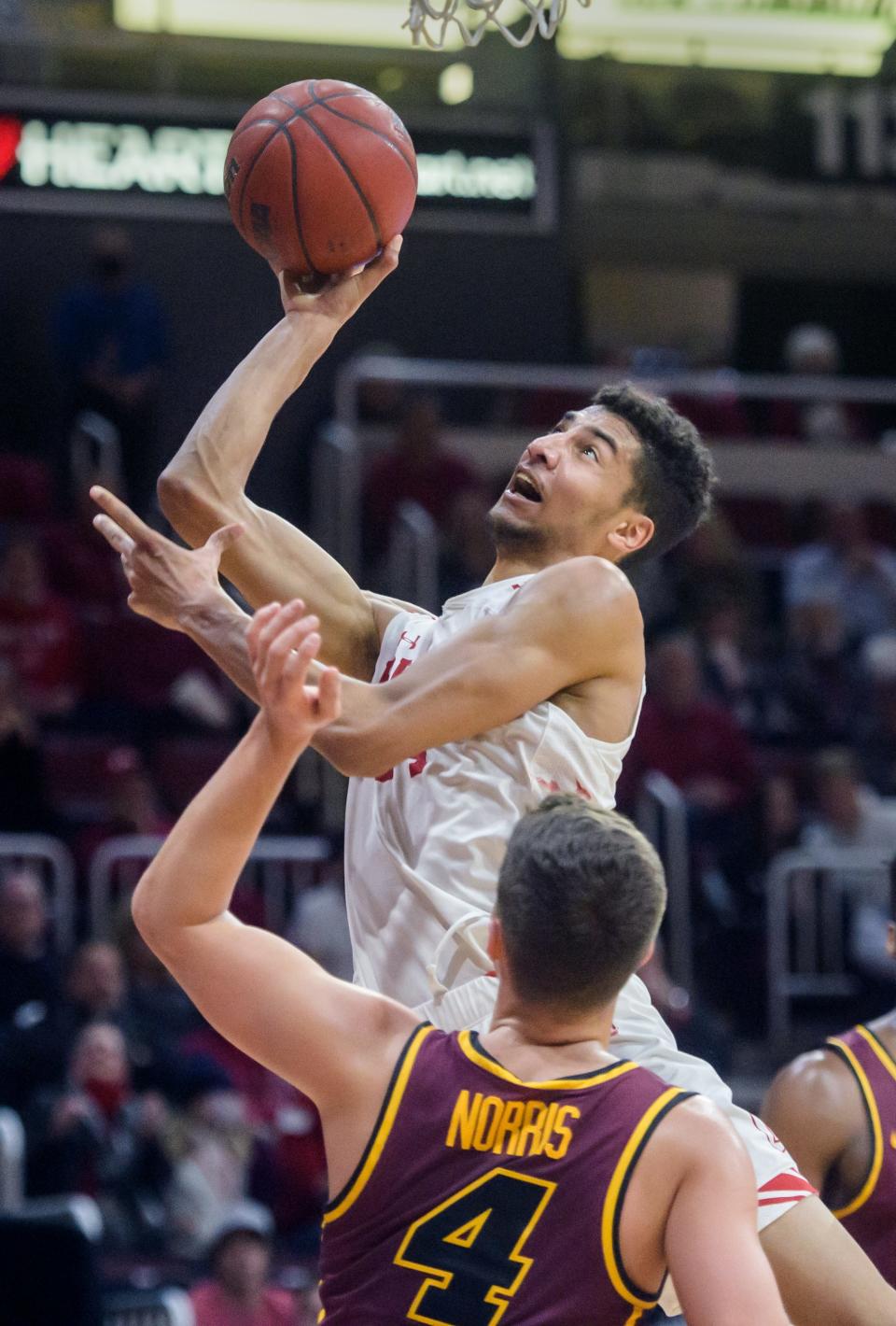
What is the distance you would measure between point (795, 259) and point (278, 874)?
6.70m

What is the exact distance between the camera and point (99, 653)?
35.0 ft

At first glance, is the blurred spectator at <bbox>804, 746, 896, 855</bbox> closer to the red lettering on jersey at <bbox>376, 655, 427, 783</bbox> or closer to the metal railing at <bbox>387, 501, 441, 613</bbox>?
the metal railing at <bbox>387, 501, 441, 613</bbox>

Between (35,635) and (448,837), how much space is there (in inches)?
288

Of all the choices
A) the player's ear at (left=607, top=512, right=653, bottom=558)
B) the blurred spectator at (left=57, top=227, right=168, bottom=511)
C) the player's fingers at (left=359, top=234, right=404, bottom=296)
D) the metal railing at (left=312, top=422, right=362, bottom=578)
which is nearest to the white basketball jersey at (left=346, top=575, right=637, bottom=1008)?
the player's ear at (left=607, top=512, right=653, bottom=558)

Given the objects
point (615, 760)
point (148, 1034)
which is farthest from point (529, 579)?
point (148, 1034)

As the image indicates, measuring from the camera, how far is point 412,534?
35.0 ft

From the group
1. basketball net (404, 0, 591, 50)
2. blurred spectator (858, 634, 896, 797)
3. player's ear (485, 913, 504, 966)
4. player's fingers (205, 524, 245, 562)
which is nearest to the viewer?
player's ear (485, 913, 504, 966)

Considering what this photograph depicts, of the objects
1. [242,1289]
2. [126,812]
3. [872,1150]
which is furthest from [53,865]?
[872,1150]

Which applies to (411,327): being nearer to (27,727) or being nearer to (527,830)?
(27,727)

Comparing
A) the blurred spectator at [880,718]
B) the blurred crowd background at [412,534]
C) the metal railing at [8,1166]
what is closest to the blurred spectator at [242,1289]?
the blurred crowd background at [412,534]

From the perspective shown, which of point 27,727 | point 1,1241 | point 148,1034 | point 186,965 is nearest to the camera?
point 186,965

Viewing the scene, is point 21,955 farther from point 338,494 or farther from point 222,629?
point 222,629

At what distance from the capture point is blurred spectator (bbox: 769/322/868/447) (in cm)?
1323

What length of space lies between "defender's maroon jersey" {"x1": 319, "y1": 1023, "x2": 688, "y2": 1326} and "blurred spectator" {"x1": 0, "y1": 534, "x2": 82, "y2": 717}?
800 centimetres
